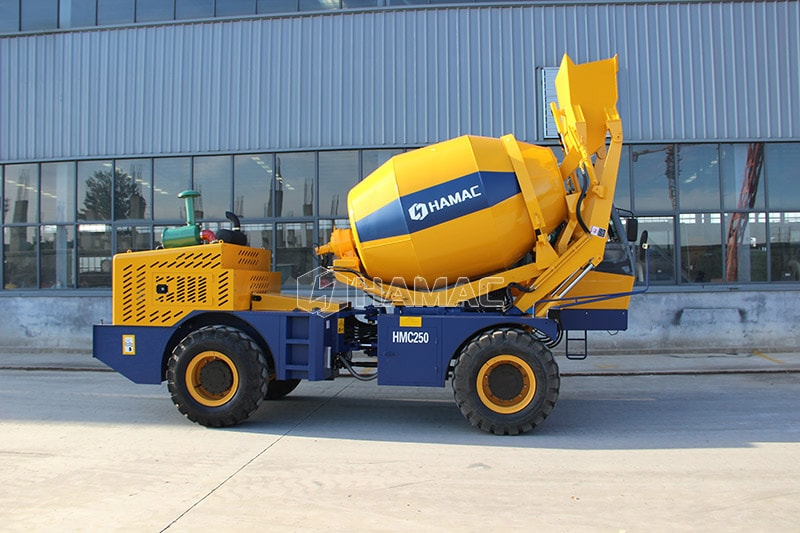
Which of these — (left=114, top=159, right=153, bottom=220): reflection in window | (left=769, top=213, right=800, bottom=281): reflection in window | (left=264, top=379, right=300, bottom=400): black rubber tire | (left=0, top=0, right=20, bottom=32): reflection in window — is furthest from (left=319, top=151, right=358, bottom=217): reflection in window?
(left=769, top=213, right=800, bottom=281): reflection in window

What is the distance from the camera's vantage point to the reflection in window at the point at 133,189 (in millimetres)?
13492

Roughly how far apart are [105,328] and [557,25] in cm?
1125

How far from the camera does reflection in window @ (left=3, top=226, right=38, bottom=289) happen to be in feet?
45.5

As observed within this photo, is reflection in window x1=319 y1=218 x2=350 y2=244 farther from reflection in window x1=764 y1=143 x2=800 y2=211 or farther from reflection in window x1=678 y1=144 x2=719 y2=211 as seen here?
reflection in window x1=764 y1=143 x2=800 y2=211

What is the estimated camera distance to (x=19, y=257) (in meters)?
13.9

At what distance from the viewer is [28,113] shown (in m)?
13.9

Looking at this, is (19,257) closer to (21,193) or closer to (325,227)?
(21,193)

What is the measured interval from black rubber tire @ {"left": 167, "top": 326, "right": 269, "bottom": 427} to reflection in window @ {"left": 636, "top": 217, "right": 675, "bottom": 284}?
30.6 feet

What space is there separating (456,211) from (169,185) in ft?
31.6

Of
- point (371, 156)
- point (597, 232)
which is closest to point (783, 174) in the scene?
point (597, 232)

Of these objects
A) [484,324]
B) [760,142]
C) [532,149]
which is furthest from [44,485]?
[760,142]

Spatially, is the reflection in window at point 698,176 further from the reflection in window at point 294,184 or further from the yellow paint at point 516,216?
the reflection in window at point 294,184

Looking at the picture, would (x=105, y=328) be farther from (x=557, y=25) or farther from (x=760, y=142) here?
(x=760, y=142)

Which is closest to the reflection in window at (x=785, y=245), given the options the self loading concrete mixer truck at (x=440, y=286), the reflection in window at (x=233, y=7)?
the self loading concrete mixer truck at (x=440, y=286)
